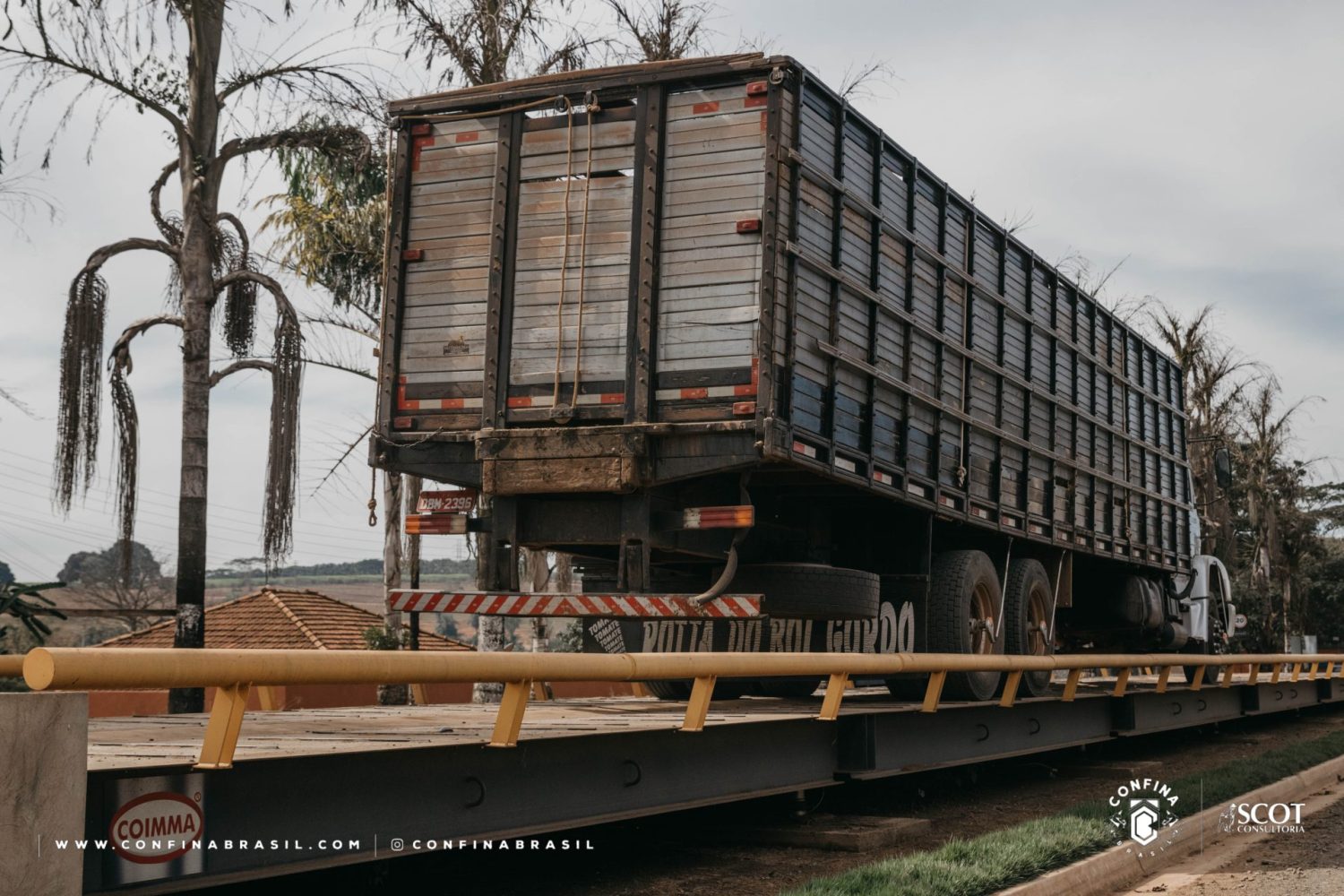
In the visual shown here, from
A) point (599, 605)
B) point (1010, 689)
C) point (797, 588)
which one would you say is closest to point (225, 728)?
point (599, 605)

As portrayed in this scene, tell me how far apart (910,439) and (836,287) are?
1.52 m

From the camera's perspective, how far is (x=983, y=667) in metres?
8.74

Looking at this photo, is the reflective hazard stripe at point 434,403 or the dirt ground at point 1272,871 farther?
the reflective hazard stripe at point 434,403

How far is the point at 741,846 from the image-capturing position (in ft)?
25.1

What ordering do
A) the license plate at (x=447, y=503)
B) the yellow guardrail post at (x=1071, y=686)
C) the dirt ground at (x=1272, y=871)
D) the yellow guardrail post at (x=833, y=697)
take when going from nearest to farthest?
the dirt ground at (x=1272, y=871) < the yellow guardrail post at (x=833, y=697) < the license plate at (x=447, y=503) < the yellow guardrail post at (x=1071, y=686)

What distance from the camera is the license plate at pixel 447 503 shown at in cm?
878

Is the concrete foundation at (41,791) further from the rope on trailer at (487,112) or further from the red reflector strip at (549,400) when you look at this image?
the rope on trailer at (487,112)

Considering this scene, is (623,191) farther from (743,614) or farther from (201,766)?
(201,766)

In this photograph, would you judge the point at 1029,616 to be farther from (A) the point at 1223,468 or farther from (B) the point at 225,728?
(B) the point at 225,728

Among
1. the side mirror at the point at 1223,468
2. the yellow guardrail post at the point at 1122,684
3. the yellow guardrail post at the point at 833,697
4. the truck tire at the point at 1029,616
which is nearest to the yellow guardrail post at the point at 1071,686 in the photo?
the truck tire at the point at 1029,616

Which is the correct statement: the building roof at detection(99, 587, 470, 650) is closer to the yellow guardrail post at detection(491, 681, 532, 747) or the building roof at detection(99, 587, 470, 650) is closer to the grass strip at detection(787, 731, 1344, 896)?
the grass strip at detection(787, 731, 1344, 896)

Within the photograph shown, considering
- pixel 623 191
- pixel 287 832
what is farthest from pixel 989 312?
pixel 287 832

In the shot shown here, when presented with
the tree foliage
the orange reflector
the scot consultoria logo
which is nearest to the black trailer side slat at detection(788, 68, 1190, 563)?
the orange reflector

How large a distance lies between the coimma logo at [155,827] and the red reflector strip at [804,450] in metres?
4.43
